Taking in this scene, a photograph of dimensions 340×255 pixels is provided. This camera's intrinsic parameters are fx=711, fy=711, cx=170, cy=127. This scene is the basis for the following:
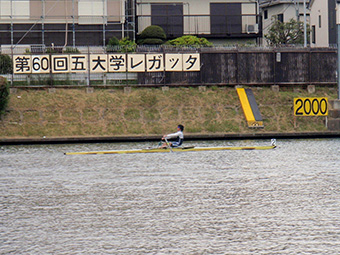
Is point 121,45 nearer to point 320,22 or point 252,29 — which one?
point 252,29

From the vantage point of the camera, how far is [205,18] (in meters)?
65.2

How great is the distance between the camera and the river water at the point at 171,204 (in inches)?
585

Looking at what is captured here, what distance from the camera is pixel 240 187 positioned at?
22312 millimetres

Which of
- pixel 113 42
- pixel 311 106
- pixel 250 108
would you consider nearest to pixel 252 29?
pixel 113 42

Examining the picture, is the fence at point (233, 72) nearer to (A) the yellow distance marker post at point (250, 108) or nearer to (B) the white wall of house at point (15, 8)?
(A) the yellow distance marker post at point (250, 108)

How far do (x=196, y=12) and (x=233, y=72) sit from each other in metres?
20.5

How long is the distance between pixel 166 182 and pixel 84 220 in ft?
22.3

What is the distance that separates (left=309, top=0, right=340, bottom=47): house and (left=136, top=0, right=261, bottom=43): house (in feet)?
20.3

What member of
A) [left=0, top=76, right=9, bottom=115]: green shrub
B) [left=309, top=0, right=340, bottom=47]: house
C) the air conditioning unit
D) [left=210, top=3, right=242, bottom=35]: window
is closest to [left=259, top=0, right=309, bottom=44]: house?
[left=309, top=0, right=340, bottom=47]: house

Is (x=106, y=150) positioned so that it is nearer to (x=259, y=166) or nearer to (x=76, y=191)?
(x=259, y=166)

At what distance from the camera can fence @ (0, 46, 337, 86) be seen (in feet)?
150

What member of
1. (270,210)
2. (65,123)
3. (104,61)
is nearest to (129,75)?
(104,61)

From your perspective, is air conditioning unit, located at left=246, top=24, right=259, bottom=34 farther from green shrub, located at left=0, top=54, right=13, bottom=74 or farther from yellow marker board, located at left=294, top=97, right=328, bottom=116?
green shrub, located at left=0, top=54, right=13, bottom=74

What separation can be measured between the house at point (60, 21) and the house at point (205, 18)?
7272 millimetres
